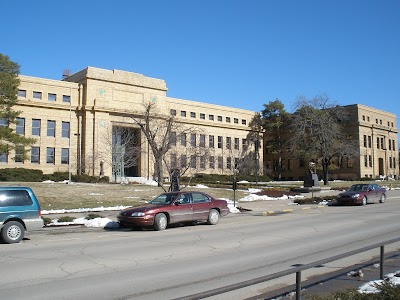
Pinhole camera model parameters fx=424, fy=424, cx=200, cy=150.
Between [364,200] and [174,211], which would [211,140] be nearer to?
[364,200]

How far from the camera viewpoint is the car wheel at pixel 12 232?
508 inches

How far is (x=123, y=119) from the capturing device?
213ft

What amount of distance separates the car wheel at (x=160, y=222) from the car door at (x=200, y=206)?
145cm

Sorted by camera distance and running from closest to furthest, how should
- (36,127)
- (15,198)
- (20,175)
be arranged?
1. (15,198)
2. (20,175)
3. (36,127)

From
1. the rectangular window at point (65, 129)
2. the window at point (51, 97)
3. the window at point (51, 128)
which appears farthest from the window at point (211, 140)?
the window at point (51, 97)

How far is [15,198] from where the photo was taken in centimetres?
1364

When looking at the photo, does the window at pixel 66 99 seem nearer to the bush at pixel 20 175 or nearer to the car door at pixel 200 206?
the bush at pixel 20 175

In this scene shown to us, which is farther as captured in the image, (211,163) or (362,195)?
(211,163)

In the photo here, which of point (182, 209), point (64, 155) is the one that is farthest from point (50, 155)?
point (182, 209)

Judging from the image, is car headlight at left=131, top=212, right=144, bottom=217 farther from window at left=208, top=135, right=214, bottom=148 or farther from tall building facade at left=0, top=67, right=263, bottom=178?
window at left=208, top=135, right=214, bottom=148

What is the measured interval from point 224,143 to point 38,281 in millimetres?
73726

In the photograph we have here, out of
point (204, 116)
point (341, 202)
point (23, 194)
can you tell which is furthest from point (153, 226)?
point (204, 116)

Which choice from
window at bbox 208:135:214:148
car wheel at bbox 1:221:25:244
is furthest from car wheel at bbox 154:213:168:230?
window at bbox 208:135:214:148

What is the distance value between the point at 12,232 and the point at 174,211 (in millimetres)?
5828
